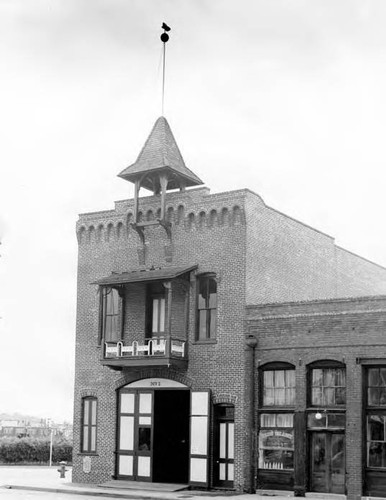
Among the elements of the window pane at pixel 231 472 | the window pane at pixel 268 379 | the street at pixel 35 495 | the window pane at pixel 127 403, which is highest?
the window pane at pixel 268 379

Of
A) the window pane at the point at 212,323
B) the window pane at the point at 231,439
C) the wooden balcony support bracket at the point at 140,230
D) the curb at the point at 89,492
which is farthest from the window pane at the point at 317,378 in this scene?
the wooden balcony support bracket at the point at 140,230

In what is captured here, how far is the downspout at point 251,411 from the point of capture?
101 ft

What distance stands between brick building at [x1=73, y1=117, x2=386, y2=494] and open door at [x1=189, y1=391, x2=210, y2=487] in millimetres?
44

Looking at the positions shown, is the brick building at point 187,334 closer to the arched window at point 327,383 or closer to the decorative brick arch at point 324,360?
the decorative brick arch at point 324,360

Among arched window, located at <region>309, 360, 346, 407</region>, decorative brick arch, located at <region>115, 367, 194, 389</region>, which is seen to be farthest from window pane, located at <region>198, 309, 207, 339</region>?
arched window, located at <region>309, 360, 346, 407</region>

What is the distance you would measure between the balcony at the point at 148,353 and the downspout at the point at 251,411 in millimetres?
2537

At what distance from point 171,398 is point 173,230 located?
6.43m

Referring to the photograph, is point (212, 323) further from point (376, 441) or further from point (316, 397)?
point (376, 441)

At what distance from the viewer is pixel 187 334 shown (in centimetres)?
3291

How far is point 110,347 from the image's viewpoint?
111ft

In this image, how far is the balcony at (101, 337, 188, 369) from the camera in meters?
31.9

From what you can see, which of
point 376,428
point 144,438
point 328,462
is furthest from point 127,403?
point 376,428

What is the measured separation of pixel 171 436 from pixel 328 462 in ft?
23.7

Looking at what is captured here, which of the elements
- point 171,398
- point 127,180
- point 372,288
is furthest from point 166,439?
point 372,288
